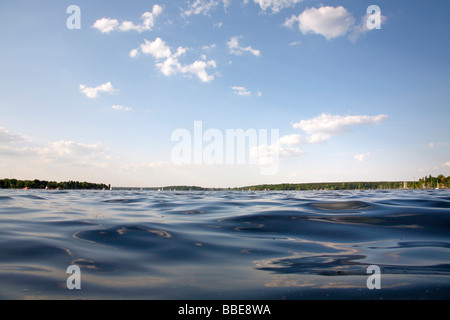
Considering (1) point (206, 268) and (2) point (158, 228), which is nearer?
(1) point (206, 268)

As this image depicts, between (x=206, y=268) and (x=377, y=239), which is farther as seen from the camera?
(x=377, y=239)

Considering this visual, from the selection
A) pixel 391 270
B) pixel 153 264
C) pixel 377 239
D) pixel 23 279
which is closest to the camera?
pixel 23 279
